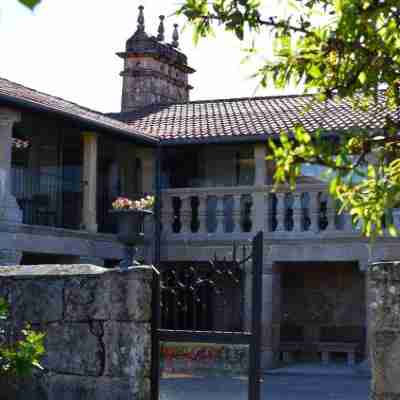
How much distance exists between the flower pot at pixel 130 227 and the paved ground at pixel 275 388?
1.88m

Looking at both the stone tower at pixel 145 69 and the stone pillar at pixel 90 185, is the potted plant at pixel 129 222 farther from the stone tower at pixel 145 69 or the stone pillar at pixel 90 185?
the stone tower at pixel 145 69

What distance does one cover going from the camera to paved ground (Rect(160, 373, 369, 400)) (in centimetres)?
1307

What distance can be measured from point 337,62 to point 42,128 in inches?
638

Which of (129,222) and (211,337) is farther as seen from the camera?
(129,222)

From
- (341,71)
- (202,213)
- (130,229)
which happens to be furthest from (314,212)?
(341,71)

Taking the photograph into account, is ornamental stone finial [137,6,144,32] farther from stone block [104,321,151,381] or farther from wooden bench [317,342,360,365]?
stone block [104,321,151,381]

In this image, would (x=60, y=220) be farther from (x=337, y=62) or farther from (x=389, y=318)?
(x=337, y=62)

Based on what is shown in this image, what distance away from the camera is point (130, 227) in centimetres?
1348

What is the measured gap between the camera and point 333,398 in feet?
44.2

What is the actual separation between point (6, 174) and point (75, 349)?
29.0 ft

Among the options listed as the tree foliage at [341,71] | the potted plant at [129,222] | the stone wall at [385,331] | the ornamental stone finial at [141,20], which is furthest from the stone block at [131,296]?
the ornamental stone finial at [141,20]

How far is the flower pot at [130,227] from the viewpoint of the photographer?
1309 cm

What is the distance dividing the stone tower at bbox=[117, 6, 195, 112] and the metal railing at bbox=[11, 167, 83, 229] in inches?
287

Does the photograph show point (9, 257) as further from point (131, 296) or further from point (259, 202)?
point (131, 296)
